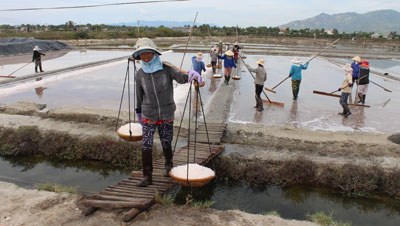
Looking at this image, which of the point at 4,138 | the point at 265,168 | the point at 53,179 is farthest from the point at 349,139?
the point at 4,138

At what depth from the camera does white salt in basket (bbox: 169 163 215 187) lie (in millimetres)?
3086

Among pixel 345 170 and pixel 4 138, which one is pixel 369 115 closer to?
pixel 345 170

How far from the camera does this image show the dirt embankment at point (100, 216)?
9.36ft

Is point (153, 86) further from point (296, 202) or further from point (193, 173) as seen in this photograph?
point (296, 202)

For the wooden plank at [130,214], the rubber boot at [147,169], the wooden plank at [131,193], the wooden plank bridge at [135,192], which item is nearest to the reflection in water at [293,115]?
the wooden plank bridge at [135,192]

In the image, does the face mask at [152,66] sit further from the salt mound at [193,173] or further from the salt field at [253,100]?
the salt field at [253,100]

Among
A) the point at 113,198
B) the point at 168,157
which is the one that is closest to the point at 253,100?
the point at 168,157

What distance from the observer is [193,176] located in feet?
10.4

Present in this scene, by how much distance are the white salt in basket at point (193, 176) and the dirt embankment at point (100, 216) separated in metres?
0.26

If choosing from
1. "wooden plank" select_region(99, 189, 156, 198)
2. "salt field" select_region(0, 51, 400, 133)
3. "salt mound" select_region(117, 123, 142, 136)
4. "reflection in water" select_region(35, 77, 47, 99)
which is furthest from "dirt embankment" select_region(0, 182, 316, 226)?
"reflection in water" select_region(35, 77, 47, 99)

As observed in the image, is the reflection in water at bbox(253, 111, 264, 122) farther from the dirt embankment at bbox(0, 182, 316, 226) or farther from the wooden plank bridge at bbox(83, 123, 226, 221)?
the dirt embankment at bbox(0, 182, 316, 226)

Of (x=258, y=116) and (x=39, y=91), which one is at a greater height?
(x=39, y=91)

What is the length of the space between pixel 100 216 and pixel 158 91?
1.35 metres

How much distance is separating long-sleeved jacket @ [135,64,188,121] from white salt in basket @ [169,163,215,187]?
0.59 metres
